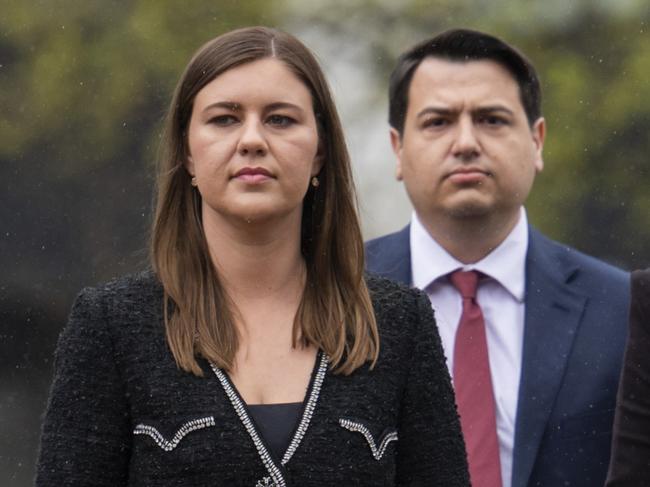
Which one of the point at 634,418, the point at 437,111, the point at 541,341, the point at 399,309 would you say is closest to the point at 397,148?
the point at 437,111

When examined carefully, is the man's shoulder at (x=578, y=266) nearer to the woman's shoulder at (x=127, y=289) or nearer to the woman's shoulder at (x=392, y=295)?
the woman's shoulder at (x=392, y=295)

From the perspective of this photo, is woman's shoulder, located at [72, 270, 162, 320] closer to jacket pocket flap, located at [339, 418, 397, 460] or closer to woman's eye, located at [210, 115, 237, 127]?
woman's eye, located at [210, 115, 237, 127]

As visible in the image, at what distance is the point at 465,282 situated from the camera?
6.29m

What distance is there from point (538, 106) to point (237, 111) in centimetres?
273

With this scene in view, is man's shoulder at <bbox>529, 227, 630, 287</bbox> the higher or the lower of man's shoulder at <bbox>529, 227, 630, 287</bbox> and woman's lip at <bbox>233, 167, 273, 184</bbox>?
the higher

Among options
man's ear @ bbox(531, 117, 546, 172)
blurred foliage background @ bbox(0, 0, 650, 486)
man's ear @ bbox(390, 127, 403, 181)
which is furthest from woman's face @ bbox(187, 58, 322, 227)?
blurred foliage background @ bbox(0, 0, 650, 486)

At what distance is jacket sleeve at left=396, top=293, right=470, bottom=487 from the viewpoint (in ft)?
14.3

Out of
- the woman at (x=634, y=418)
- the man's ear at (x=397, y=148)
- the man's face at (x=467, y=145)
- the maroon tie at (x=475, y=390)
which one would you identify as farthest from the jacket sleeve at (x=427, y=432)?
the man's ear at (x=397, y=148)

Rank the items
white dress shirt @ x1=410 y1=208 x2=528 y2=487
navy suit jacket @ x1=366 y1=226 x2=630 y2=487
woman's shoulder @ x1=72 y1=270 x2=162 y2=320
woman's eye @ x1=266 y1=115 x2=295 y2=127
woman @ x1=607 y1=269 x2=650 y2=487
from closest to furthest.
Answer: woman's shoulder @ x1=72 y1=270 x2=162 y2=320
woman's eye @ x1=266 y1=115 x2=295 y2=127
woman @ x1=607 y1=269 x2=650 y2=487
navy suit jacket @ x1=366 y1=226 x2=630 y2=487
white dress shirt @ x1=410 y1=208 x2=528 y2=487

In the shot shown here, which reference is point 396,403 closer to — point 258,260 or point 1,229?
point 258,260

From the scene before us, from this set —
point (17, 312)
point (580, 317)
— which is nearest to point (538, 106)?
point (580, 317)

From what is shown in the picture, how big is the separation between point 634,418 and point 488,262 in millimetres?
1579

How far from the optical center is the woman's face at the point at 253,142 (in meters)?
4.29

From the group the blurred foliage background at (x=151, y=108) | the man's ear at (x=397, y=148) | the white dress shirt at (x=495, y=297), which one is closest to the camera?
the white dress shirt at (x=495, y=297)
